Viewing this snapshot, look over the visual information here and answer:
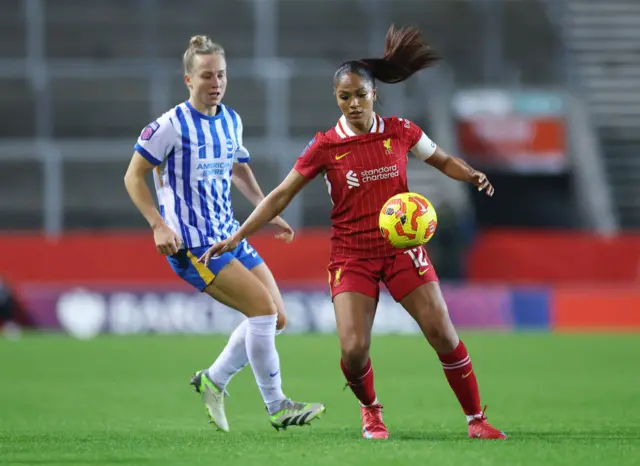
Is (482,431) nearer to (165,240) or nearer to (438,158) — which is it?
(438,158)

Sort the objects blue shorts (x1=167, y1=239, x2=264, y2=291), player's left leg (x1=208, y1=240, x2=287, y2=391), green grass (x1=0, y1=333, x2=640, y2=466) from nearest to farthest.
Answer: green grass (x1=0, y1=333, x2=640, y2=466) < blue shorts (x1=167, y1=239, x2=264, y2=291) < player's left leg (x1=208, y1=240, x2=287, y2=391)

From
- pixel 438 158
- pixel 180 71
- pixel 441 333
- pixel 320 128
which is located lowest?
pixel 441 333

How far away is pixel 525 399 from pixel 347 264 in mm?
3654

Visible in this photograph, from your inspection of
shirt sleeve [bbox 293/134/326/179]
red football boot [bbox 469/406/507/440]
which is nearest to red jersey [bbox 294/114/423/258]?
shirt sleeve [bbox 293/134/326/179]

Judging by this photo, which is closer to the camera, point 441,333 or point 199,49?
point 441,333

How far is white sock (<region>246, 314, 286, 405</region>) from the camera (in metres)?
7.70

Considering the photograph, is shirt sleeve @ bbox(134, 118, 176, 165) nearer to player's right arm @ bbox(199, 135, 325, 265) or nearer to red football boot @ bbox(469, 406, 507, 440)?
player's right arm @ bbox(199, 135, 325, 265)

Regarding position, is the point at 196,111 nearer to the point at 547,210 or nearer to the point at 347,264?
the point at 347,264

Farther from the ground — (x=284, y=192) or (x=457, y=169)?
(x=457, y=169)

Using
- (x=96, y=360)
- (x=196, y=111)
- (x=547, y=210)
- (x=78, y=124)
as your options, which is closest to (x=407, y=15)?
(x=547, y=210)

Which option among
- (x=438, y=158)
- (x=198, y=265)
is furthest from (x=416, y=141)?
(x=198, y=265)

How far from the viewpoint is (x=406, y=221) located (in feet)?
23.1

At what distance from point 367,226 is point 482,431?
1.32m

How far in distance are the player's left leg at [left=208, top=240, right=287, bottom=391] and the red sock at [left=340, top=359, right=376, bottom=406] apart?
0.73 metres
